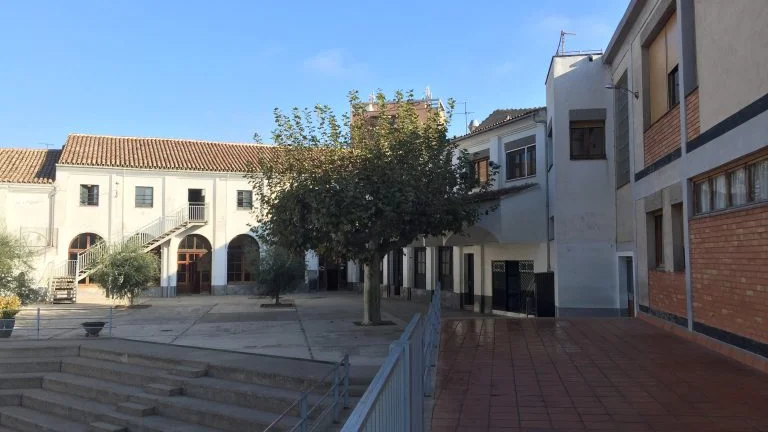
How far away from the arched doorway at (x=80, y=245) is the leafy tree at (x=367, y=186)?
1725 cm

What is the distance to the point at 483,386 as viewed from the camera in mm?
6992

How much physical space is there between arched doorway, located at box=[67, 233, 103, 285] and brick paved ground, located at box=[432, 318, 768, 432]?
25.1 metres

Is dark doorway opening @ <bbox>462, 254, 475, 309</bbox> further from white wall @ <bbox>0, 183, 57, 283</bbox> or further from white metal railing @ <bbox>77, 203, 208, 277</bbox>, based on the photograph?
white wall @ <bbox>0, 183, 57, 283</bbox>

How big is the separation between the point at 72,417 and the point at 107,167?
2288 centimetres

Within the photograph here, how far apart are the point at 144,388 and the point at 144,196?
23.1 meters

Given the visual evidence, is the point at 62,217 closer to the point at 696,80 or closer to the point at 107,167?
the point at 107,167

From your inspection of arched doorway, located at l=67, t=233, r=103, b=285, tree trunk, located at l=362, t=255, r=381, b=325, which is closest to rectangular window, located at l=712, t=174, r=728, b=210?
tree trunk, located at l=362, t=255, r=381, b=325

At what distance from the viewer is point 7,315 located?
1533cm

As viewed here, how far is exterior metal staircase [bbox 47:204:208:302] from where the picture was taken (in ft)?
89.8

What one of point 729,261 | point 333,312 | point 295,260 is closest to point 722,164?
point 729,261

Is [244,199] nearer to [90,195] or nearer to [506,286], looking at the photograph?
[90,195]

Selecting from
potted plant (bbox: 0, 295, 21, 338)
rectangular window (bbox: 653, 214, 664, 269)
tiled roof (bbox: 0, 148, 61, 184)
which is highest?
tiled roof (bbox: 0, 148, 61, 184)

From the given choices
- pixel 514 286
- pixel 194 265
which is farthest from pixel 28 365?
pixel 194 265

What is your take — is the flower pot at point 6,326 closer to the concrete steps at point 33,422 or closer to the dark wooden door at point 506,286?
the concrete steps at point 33,422
